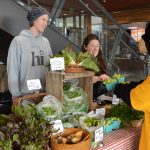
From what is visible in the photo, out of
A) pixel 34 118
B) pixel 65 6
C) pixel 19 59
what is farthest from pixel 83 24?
pixel 34 118

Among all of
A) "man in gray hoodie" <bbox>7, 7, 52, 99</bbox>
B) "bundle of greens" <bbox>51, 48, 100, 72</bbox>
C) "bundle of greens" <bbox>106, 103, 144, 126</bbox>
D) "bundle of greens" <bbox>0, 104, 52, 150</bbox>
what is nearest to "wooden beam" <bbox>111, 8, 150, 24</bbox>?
"man in gray hoodie" <bbox>7, 7, 52, 99</bbox>

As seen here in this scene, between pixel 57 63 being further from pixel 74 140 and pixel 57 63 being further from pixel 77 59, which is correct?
pixel 74 140

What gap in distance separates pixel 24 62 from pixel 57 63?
776 millimetres

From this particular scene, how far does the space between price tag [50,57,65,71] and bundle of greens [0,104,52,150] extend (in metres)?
0.42

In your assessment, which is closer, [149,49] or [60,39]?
[149,49]

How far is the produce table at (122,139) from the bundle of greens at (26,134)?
46 centimetres

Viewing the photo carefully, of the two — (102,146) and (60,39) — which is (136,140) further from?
(60,39)

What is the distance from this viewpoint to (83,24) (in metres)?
5.25

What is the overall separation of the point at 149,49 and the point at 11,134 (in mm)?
1024

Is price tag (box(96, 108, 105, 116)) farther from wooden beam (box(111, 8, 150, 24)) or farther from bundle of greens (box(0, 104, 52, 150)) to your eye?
wooden beam (box(111, 8, 150, 24))

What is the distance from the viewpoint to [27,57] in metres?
2.65

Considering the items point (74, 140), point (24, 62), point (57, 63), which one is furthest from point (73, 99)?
point (24, 62)

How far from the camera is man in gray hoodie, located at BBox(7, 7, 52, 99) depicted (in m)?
2.62

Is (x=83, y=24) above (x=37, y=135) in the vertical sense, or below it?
above
